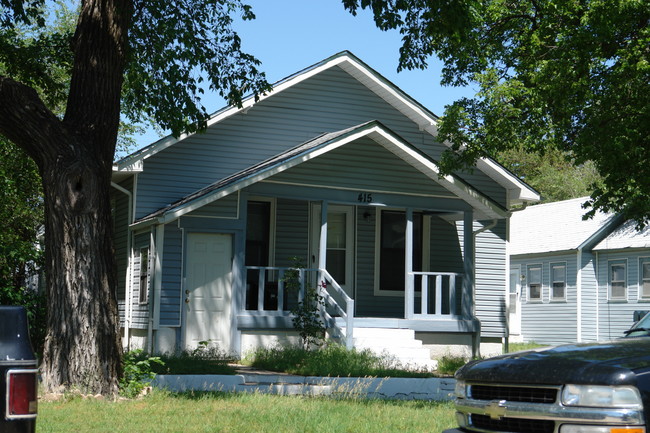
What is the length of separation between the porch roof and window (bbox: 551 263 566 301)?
12.4 metres

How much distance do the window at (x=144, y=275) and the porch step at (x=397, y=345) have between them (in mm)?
4525

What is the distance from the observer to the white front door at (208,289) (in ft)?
60.1

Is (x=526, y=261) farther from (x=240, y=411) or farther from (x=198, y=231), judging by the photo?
(x=240, y=411)

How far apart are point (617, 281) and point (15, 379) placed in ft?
93.2

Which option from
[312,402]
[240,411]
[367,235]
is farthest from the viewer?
[367,235]

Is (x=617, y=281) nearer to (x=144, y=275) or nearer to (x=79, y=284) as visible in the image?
(x=144, y=275)

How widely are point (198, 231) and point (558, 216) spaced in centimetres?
1967

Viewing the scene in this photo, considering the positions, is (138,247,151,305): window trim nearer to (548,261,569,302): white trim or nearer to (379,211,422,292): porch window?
(379,211,422,292): porch window

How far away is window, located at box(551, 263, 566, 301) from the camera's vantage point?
1244 inches

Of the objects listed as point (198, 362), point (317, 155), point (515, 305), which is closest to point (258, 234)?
point (317, 155)

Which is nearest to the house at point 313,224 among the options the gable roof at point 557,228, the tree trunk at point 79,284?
the tree trunk at point 79,284

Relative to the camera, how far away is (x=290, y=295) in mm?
20094

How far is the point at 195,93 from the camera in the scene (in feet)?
47.6

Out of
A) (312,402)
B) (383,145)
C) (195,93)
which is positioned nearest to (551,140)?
(383,145)
